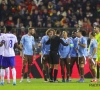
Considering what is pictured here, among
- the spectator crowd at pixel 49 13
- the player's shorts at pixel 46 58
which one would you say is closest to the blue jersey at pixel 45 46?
the player's shorts at pixel 46 58

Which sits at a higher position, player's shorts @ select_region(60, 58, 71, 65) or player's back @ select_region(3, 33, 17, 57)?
player's back @ select_region(3, 33, 17, 57)

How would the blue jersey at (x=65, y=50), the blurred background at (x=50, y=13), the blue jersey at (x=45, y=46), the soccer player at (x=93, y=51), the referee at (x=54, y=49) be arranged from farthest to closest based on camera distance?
the blurred background at (x=50, y=13), the blue jersey at (x=65, y=50), the blue jersey at (x=45, y=46), the referee at (x=54, y=49), the soccer player at (x=93, y=51)

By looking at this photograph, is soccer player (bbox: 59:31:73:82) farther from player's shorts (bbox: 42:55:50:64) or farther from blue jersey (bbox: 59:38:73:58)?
player's shorts (bbox: 42:55:50:64)

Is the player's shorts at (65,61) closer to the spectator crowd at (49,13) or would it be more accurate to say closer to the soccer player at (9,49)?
the soccer player at (9,49)

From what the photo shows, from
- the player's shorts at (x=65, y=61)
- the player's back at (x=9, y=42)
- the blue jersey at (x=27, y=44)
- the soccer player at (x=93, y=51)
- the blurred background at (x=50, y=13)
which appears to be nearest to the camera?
the player's back at (x=9, y=42)

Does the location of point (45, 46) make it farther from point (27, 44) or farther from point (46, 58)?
point (27, 44)

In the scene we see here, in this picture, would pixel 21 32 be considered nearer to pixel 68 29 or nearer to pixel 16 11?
pixel 68 29

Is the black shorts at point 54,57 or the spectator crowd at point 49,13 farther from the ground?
the spectator crowd at point 49,13

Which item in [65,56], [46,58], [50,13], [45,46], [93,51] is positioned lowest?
[46,58]

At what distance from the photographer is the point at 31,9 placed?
126ft

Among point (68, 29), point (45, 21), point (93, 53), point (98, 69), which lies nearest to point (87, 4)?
point (45, 21)

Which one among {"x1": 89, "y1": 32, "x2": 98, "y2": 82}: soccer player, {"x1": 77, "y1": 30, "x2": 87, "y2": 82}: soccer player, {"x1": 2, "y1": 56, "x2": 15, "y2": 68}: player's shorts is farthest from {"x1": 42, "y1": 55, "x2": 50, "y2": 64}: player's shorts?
{"x1": 2, "y1": 56, "x2": 15, "y2": 68}: player's shorts

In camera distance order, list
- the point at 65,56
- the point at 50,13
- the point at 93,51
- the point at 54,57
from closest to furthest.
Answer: the point at 93,51 < the point at 54,57 < the point at 65,56 < the point at 50,13

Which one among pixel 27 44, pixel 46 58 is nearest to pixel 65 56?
pixel 46 58
